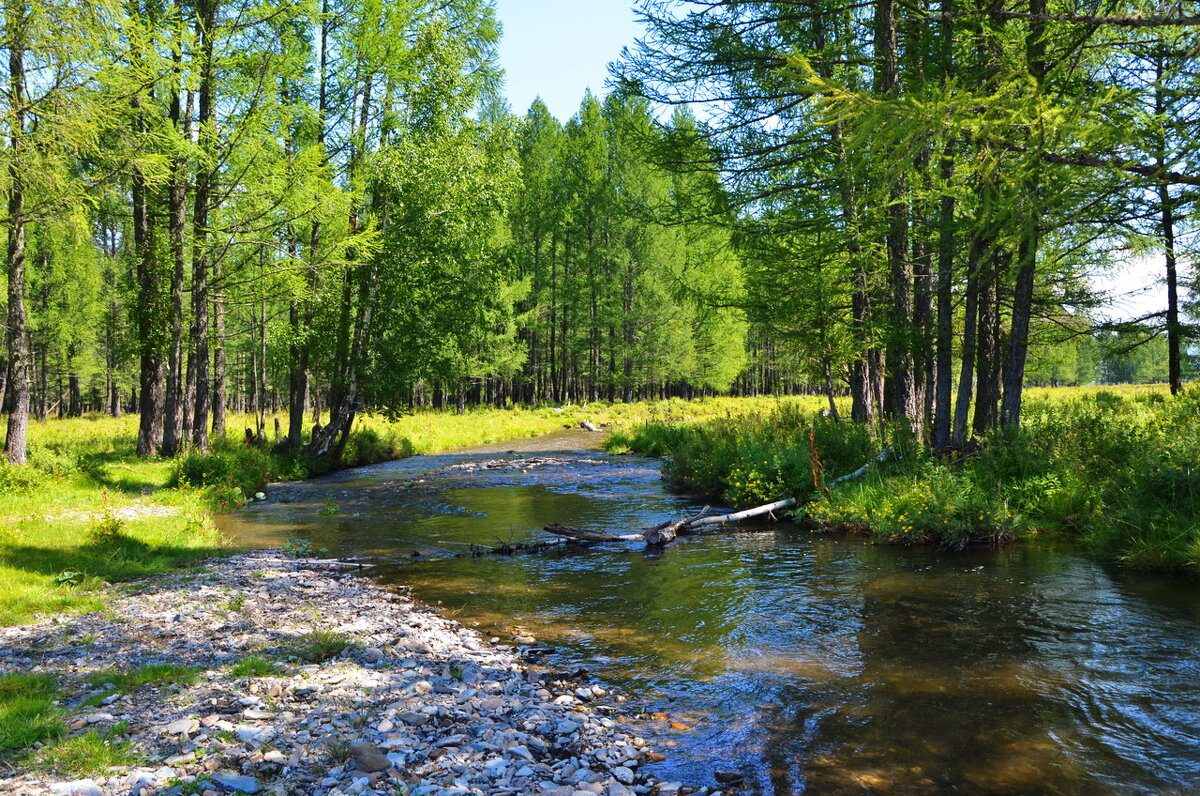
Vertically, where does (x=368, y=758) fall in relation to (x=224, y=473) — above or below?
below

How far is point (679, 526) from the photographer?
38.4 ft

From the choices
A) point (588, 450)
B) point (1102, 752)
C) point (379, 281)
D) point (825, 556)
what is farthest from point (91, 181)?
point (588, 450)

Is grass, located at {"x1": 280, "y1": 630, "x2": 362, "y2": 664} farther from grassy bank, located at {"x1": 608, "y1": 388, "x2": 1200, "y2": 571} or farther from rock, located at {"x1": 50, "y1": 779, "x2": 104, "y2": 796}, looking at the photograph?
grassy bank, located at {"x1": 608, "y1": 388, "x2": 1200, "y2": 571}

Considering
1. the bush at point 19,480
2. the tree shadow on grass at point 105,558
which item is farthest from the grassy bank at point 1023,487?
the bush at point 19,480

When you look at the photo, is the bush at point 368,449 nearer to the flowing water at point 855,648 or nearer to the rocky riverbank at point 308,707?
the flowing water at point 855,648

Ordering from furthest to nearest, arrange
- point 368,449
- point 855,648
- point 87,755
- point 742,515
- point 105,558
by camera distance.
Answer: point 368,449, point 742,515, point 105,558, point 855,648, point 87,755

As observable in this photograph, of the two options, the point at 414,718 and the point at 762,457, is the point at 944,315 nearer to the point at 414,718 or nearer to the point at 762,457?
the point at 762,457

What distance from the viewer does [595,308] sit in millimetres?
51875

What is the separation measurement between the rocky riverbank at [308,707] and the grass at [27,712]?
0.11 m

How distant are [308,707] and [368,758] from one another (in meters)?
1.11

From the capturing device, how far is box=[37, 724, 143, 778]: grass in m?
3.82

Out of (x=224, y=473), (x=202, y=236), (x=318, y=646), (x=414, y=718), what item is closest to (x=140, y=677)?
(x=318, y=646)

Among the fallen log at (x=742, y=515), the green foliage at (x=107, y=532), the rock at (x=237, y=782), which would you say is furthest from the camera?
the fallen log at (x=742, y=515)

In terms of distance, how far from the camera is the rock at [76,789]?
356 centimetres
